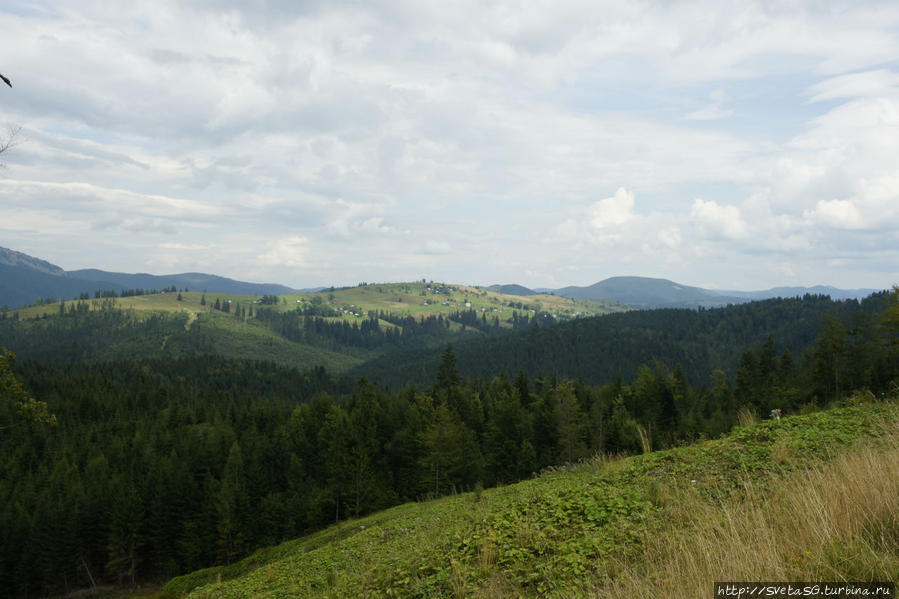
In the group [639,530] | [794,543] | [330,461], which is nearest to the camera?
[794,543]

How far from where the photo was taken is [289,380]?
155250 mm

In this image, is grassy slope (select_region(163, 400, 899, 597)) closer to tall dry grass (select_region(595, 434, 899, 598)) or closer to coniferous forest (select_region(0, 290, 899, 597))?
tall dry grass (select_region(595, 434, 899, 598))

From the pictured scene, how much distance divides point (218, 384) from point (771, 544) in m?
175

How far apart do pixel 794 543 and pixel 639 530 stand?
2554mm

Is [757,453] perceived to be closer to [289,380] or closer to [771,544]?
[771,544]

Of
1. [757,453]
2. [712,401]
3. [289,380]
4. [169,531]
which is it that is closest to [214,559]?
[169,531]

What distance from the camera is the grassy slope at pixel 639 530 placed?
463cm

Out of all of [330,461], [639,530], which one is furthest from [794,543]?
[330,461]

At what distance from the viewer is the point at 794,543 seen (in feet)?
15.3

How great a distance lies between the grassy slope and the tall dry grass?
25 mm

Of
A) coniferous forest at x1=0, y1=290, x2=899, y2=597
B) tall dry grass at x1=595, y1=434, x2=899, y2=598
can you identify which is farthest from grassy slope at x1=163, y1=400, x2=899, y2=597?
coniferous forest at x1=0, y1=290, x2=899, y2=597

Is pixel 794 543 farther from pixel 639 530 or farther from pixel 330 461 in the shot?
pixel 330 461

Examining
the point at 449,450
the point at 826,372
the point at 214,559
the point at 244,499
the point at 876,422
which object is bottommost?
the point at 214,559

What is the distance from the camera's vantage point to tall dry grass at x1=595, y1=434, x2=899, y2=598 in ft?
13.4
